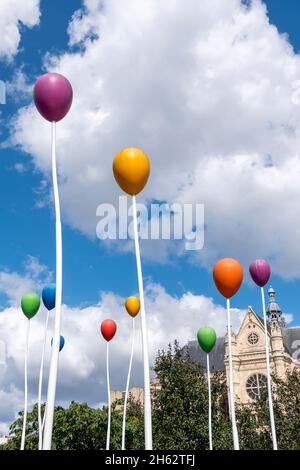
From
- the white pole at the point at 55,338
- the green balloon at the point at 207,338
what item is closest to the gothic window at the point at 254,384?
the green balloon at the point at 207,338

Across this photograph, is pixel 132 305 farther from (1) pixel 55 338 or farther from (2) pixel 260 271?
(1) pixel 55 338

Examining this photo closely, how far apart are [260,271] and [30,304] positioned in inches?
350

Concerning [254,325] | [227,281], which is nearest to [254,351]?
[254,325]

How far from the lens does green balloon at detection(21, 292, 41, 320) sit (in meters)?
18.9

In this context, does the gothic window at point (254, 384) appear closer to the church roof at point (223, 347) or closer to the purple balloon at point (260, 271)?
the church roof at point (223, 347)

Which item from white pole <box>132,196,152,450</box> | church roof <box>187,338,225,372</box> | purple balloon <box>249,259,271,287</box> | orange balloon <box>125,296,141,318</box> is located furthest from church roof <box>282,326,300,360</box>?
white pole <box>132,196,152,450</box>

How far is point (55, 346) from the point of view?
931cm

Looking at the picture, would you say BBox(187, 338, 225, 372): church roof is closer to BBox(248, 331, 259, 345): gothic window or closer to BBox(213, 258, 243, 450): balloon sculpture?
BBox(248, 331, 259, 345): gothic window

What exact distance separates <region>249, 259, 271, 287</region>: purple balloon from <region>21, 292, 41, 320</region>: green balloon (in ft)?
27.5

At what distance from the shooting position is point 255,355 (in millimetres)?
58125

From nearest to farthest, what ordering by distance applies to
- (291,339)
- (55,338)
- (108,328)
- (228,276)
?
(55,338) → (228,276) → (108,328) → (291,339)

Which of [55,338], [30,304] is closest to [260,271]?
[30,304]
